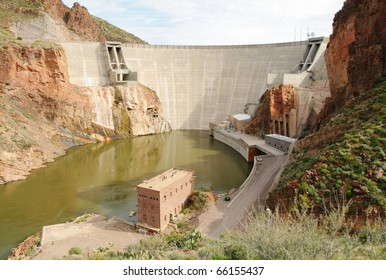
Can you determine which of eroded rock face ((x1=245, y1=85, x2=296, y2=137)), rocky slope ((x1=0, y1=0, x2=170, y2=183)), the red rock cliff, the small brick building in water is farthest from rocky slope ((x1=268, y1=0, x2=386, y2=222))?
the red rock cliff

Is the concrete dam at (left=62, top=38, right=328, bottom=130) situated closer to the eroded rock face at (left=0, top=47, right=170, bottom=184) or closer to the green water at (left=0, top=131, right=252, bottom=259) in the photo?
the eroded rock face at (left=0, top=47, right=170, bottom=184)

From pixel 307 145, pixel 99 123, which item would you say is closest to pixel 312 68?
pixel 307 145

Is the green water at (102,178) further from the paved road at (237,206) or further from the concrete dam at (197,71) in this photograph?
the concrete dam at (197,71)

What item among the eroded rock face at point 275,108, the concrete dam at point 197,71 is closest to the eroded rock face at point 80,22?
the concrete dam at point 197,71

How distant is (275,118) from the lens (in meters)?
42.4

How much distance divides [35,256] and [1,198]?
472 inches

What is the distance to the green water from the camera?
80.5 ft

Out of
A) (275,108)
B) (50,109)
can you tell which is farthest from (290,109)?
(50,109)

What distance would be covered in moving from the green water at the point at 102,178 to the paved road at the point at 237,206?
111 inches

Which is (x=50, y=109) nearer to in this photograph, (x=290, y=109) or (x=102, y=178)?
(x=102, y=178)

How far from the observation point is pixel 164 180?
22.9 meters

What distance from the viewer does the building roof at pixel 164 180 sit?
2147 centimetres

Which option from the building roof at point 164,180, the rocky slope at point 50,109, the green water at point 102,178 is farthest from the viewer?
the rocky slope at point 50,109

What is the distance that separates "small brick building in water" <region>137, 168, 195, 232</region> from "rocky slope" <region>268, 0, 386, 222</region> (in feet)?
19.9
